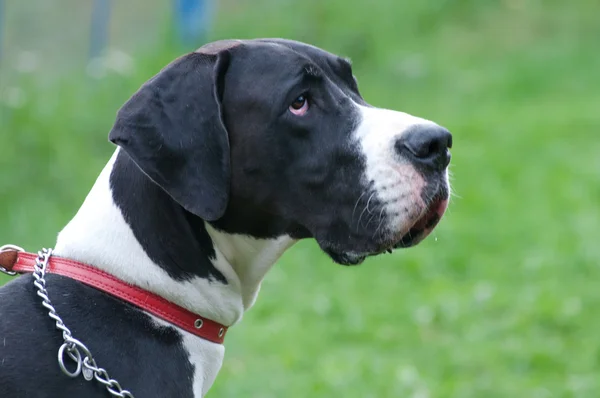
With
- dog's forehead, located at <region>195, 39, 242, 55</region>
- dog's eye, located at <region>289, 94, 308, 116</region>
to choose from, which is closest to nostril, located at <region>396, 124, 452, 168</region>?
dog's eye, located at <region>289, 94, 308, 116</region>

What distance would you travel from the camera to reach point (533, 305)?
649cm

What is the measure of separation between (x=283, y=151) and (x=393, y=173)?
0.33 metres

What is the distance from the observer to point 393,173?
10.0 ft

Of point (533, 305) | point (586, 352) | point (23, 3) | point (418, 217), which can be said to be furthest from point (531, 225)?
point (418, 217)

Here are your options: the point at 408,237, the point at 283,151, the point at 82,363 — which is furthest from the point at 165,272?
the point at 408,237

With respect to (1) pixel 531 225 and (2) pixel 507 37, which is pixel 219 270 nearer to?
(1) pixel 531 225

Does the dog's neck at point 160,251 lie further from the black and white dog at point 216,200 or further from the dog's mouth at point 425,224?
the dog's mouth at point 425,224

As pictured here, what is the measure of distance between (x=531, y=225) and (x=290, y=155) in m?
4.97

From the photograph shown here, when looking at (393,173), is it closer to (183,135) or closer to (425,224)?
(425,224)

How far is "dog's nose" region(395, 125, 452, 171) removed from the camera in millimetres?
3025

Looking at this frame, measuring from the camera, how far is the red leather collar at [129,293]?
2.96 meters

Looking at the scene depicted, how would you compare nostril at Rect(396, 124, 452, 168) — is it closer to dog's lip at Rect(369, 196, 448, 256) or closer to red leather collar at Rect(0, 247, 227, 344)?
dog's lip at Rect(369, 196, 448, 256)

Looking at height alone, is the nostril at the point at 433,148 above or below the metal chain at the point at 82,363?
above

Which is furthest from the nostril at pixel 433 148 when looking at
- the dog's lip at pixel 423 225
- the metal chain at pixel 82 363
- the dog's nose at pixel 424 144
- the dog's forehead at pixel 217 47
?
the metal chain at pixel 82 363
